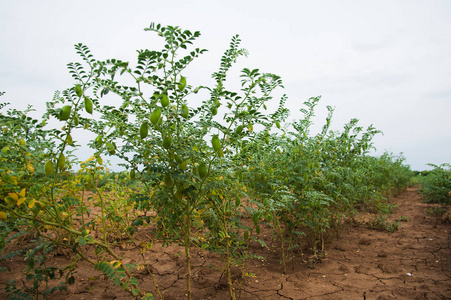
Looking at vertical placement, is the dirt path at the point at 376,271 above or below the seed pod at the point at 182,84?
below

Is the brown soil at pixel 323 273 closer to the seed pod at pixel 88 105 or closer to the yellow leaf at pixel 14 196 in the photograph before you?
the yellow leaf at pixel 14 196

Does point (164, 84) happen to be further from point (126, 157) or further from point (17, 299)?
point (17, 299)

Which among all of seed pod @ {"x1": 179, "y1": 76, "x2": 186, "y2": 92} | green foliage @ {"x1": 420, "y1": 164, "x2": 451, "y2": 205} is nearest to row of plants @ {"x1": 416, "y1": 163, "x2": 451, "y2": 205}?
green foliage @ {"x1": 420, "y1": 164, "x2": 451, "y2": 205}

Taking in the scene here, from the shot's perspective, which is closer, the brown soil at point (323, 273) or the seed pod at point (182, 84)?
the seed pod at point (182, 84)

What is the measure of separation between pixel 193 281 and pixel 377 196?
349 cm

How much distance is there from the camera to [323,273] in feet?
10.8

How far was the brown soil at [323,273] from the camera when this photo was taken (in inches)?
111

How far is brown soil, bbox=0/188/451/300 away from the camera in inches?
111

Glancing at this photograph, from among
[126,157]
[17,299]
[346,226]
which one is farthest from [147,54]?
[346,226]

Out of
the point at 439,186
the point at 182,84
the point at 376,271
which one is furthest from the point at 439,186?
the point at 182,84

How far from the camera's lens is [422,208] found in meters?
6.20

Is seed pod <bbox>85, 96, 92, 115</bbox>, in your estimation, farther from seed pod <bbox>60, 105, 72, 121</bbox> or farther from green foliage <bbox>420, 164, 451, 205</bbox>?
green foliage <bbox>420, 164, 451, 205</bbox>

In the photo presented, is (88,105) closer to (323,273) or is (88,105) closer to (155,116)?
(155,116)

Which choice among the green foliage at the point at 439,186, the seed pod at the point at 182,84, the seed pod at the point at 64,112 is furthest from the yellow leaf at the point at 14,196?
the green foliage at the point at 439,186
